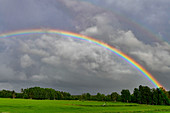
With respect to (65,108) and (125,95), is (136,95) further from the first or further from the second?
(65,108)

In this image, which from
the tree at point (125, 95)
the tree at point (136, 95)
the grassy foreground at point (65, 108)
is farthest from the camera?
the tree at point (125, 95)

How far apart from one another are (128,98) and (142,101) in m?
22.9

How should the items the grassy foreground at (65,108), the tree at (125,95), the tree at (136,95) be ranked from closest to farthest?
1. the grassy foreground at (65,108)
2. the tree at (136,95)
3. the tree at (125,95)

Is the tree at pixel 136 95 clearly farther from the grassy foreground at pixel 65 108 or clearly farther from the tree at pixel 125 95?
the grassy foreground at pixel 65 108

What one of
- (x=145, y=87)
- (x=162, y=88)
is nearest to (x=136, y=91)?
(x=145, y=87)

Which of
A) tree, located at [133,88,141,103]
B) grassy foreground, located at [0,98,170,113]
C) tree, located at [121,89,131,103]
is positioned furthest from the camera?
tree, located at [121,89,131,103]

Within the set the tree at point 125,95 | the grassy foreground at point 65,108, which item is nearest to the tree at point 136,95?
the tree at point 125,95

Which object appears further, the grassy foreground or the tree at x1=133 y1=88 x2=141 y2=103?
the tree at x1=133 y1=88 x2=141 y2=103

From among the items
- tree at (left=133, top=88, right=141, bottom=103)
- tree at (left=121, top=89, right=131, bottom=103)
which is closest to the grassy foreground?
tree at (left=133, top=88, right=141, bottom=103)

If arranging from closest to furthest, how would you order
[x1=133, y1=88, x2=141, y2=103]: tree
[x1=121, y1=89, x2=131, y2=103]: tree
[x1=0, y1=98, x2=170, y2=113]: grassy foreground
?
[x1=0, y1=98, x2=170, y2=113]: grassy foreground → [x1=133, y1=88, x2=141, y2=103]: tree → [x1=121, y1=89, x2=131, y2=103]: tree

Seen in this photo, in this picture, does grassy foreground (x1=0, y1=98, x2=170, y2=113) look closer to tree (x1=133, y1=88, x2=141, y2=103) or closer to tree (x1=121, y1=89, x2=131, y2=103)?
tree (x1=133, y1=88, x2=141, y2=103)

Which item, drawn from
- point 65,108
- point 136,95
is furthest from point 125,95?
point 65,108

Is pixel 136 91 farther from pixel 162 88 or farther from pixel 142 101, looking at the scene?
pixel 162 88

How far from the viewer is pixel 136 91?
16800 cm
